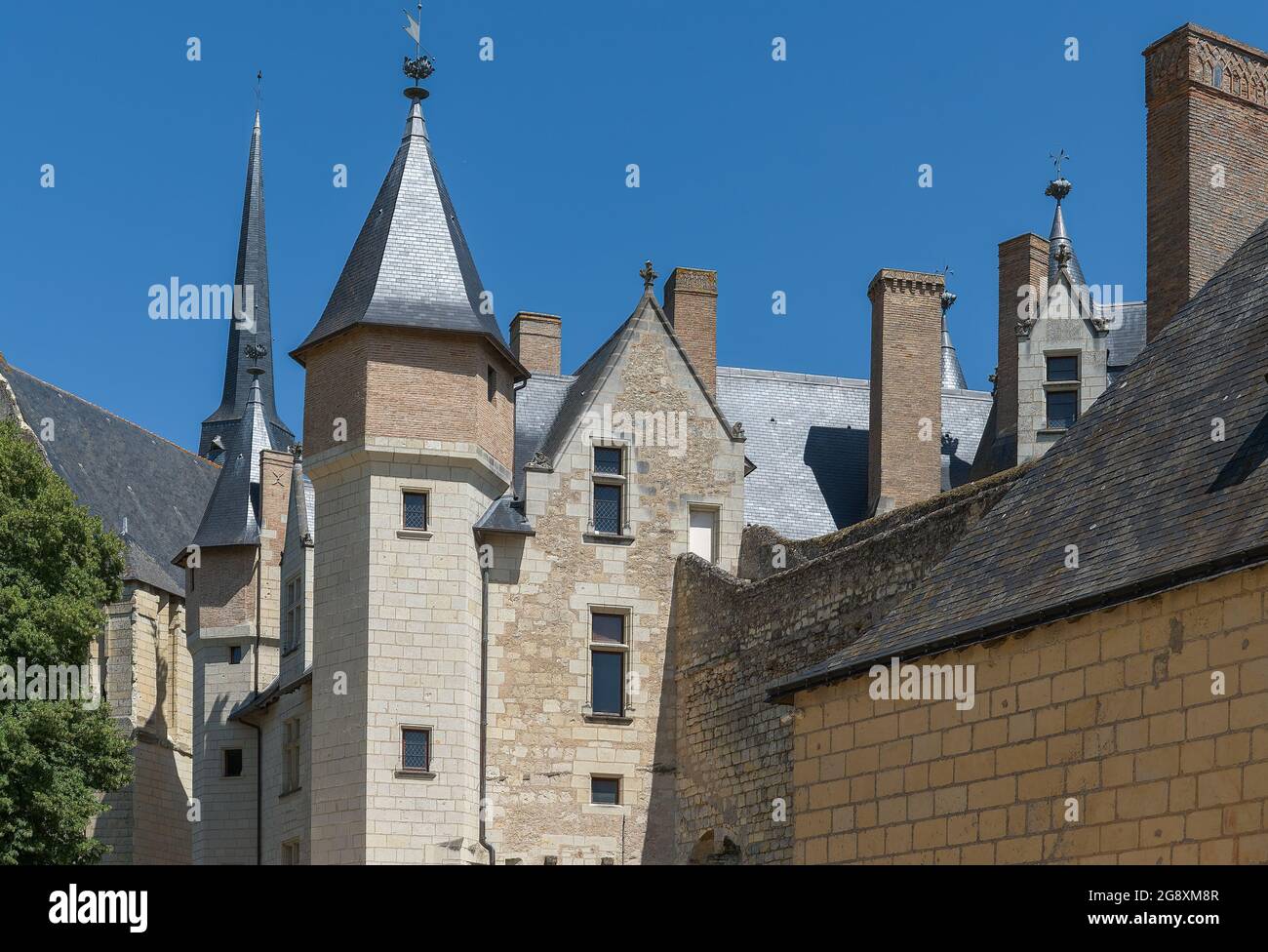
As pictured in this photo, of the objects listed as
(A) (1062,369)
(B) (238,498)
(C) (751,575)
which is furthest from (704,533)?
(B) (238,498)

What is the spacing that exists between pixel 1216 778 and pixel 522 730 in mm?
16044

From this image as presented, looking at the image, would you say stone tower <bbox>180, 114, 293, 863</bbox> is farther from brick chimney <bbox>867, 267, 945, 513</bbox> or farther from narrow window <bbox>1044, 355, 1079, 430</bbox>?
narrow window <bbox>1044, 355, 1079, 430</bbox>

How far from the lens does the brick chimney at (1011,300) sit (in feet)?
115

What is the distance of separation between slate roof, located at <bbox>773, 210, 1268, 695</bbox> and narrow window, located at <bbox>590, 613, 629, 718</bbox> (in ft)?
39.9

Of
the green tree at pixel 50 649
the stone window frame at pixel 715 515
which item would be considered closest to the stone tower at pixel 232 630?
the green tree at pixel 50 649

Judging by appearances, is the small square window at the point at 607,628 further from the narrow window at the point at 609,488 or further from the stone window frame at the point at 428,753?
the stone window frame at the point at 428,753

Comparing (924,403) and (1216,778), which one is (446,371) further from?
(1216,778)

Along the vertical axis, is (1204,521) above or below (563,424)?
below

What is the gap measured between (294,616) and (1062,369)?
11.4 metres

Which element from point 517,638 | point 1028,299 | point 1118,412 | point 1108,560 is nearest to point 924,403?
point 1028,299

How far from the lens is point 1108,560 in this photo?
1545 cm

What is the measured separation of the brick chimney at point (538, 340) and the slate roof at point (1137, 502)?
20.6 m

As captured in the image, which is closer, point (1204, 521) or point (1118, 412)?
point (1204, 521)
